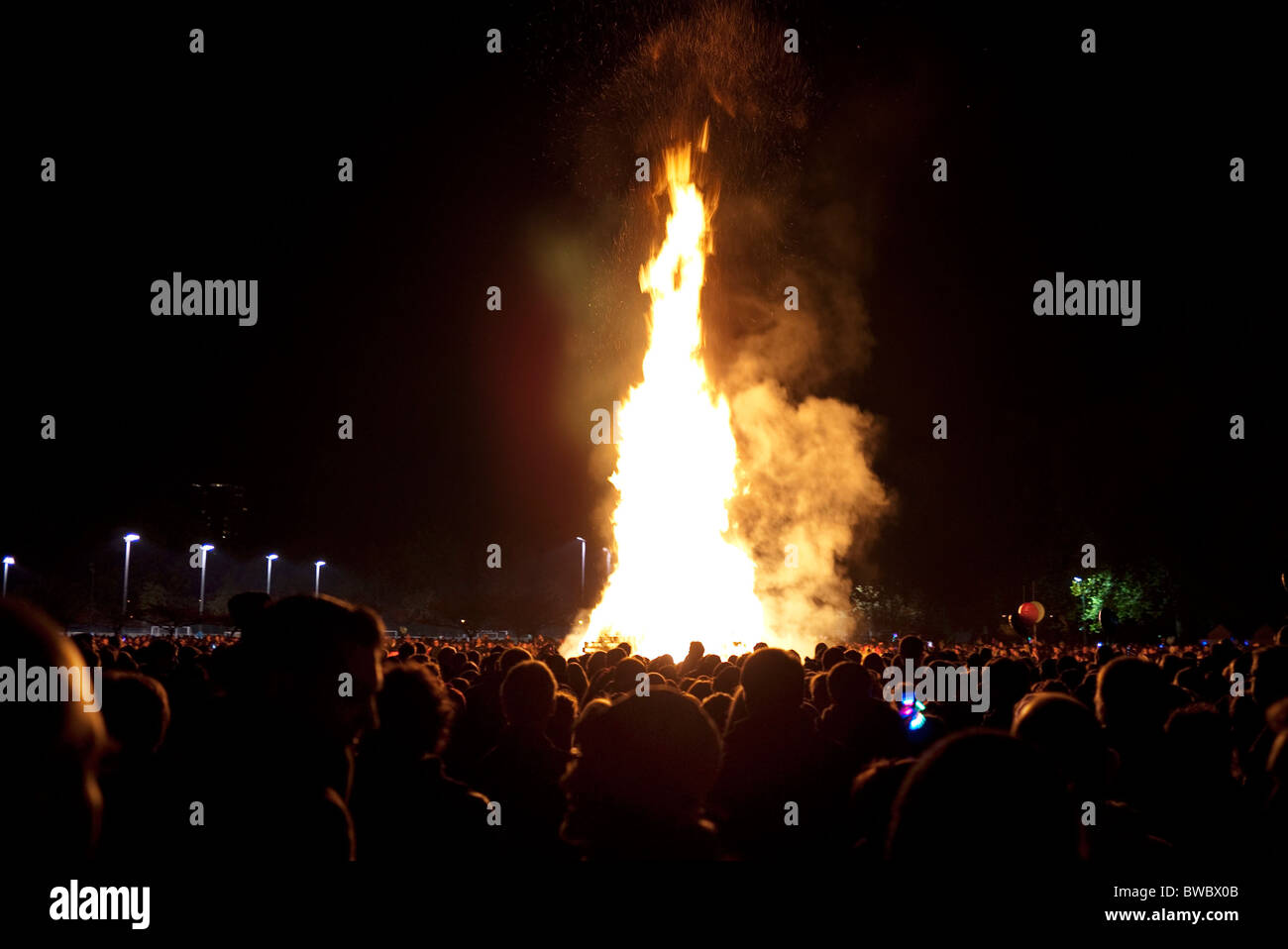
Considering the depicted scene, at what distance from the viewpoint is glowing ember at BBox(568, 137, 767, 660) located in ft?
102

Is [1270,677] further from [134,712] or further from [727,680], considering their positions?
[134,712]

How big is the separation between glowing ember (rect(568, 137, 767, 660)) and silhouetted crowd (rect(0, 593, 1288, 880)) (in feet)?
79.6

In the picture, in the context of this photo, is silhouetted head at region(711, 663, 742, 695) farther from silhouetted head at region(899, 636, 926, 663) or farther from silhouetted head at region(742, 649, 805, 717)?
silhouetted head at region(899, 636, 926, 663)

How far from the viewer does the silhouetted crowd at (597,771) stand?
2.05m

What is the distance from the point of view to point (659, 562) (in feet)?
Result: 103

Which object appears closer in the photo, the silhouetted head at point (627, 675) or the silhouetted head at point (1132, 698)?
the silhouetted head at point (1132, 698)

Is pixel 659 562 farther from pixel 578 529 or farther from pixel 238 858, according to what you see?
pixel 578 529

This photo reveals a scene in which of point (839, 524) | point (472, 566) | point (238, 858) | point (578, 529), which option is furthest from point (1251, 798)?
point (472, 566)

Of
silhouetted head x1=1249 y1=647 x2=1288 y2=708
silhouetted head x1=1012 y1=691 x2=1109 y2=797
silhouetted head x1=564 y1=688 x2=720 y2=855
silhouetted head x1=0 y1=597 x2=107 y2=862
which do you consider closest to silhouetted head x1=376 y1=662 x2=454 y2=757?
silhouetted head x1=564 y1=688 x2=720 y2=855

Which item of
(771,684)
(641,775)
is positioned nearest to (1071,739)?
(771,684)

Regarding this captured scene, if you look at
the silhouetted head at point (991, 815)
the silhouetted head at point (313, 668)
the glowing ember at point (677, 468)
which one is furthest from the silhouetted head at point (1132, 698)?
the glowing ember at point (677, 468)

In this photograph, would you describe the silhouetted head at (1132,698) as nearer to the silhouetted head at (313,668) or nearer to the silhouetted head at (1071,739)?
the silhouetted head at (1071,739)

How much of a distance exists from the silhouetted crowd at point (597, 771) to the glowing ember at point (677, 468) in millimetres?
24250

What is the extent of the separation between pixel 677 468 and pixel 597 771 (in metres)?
27.8
